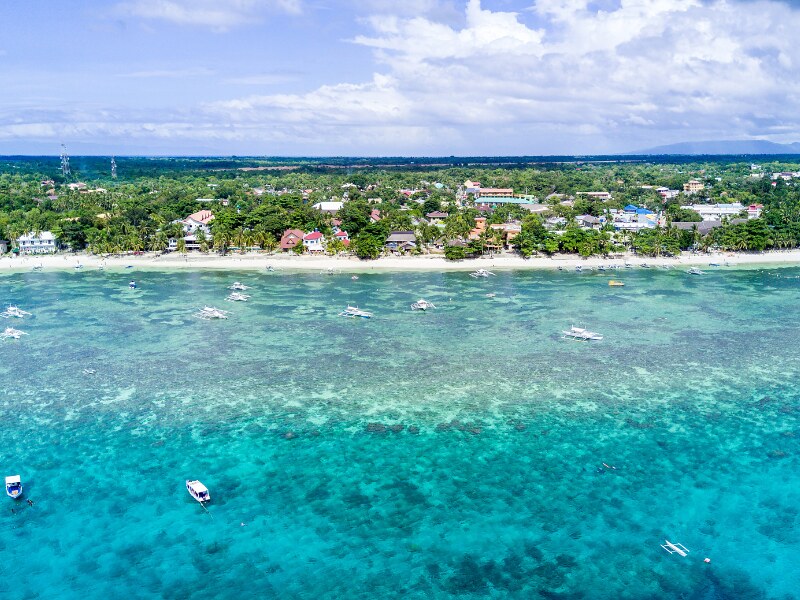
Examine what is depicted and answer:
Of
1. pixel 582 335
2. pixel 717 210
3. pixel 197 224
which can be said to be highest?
pixel 717 210

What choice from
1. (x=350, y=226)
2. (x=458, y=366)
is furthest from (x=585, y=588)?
(x=350, y=226)

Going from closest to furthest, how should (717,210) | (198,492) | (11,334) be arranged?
(198,492)
(11,334)
(717,210)

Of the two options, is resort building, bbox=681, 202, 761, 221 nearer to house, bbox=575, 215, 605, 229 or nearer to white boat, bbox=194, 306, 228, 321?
house, bbox=575, 215, 605, 229

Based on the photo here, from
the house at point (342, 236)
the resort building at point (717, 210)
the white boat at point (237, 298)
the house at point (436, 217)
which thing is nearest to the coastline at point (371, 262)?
the house at point (342, 236)

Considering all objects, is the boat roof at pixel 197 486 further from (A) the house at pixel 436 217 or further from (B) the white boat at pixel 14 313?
(A) the house at pixel 436 217

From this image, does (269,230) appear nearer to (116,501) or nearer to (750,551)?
(116,501)

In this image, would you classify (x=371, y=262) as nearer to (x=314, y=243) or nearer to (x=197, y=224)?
(x=314, y=243)

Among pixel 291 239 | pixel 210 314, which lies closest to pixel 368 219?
pixel 291 239
